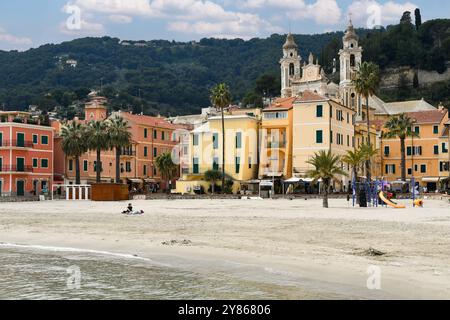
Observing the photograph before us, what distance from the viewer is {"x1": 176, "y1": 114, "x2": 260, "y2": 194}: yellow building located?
84.6m

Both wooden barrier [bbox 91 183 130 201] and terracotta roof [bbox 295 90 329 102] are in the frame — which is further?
terracotta roof [bbox 295 90 329 102]

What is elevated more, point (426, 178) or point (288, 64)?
point (288, 64)

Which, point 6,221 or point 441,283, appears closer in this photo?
point 441,283

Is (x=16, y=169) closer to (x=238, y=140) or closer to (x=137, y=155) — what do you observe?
(x=137, y=155)

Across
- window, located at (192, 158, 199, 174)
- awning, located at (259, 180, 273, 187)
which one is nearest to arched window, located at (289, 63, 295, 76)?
window, located at (192, 158, 199, 174)

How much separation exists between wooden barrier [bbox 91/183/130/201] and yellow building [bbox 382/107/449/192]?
50302mm

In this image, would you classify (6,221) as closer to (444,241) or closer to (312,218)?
(312,218)

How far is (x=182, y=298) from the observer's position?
15164 millimetres

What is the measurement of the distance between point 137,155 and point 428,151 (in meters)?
46.5

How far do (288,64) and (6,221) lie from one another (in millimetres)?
107278

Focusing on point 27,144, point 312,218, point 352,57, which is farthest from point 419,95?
point 312,218

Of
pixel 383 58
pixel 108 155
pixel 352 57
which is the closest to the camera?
pixel 108 155

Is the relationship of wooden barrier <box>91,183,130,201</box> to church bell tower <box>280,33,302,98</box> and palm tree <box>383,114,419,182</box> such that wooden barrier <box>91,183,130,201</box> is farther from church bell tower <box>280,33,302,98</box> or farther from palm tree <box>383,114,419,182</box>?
church bell tower <box>280,33,302,98</box>

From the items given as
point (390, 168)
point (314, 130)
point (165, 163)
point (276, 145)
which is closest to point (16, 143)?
point (165, 163)
